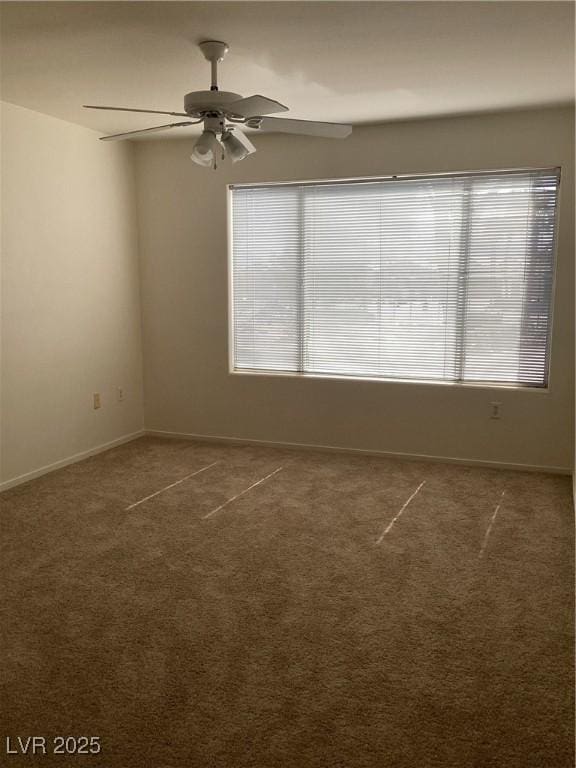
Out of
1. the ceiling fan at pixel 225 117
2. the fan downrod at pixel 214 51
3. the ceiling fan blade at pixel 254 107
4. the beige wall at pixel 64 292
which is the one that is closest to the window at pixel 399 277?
the beige wall at pixel 64 292

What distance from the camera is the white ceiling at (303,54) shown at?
2600 millimetres

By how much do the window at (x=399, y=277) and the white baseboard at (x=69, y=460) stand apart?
1122 millimetres

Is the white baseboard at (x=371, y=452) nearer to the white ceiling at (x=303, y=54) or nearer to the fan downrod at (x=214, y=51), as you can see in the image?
the white ceiling at (x=303, y=54)

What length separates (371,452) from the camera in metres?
4.96

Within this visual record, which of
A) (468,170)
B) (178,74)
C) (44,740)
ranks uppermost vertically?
(178,74)

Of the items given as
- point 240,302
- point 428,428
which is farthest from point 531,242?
point 240,302

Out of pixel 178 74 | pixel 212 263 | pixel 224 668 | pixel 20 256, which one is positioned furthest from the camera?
pixel 212 263

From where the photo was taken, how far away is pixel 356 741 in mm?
1904

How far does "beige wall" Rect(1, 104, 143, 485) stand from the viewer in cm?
416

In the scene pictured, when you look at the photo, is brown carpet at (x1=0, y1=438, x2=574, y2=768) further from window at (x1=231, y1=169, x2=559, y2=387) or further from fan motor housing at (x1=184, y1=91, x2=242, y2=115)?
fan motor housing at (x1=184, y1=91, x2=242, y2=115)

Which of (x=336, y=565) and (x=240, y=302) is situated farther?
(x=240, y=302)

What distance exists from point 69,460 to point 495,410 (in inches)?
125

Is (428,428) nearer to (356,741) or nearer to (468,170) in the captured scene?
(468,170)

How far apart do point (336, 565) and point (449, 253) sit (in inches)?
101
